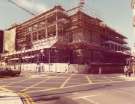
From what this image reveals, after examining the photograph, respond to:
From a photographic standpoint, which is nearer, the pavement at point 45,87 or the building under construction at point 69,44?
the pavement at point 45,87

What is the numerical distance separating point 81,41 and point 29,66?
15315 mm

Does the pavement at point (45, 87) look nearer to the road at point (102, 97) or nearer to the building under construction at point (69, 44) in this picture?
the road at point (102, 97)

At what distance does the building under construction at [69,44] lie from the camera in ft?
198

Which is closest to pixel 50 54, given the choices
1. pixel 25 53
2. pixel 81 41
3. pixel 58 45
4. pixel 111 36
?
pixel 58 45

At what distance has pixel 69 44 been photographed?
65.4 m

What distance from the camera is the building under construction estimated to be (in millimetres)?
60375

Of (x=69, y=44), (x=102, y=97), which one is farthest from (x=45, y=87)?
(x=69, y=44)

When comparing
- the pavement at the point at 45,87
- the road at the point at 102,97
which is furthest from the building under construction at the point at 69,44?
the road at the point at 102,97

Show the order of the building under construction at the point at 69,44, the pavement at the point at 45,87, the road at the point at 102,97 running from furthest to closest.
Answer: the building under construction at the point at 69,44
the pavement at the point at 45,87
the road at the point at 102,97

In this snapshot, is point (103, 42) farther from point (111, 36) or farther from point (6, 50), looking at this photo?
point (6, 50)

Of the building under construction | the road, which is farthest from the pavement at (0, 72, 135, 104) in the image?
the building under construction

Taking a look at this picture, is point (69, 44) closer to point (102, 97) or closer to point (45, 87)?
point (45, 87)

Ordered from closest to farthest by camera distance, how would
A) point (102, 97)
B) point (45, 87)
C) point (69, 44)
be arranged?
point (102, 97), point (45, 87), point (69, 44)

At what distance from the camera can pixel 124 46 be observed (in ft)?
322
